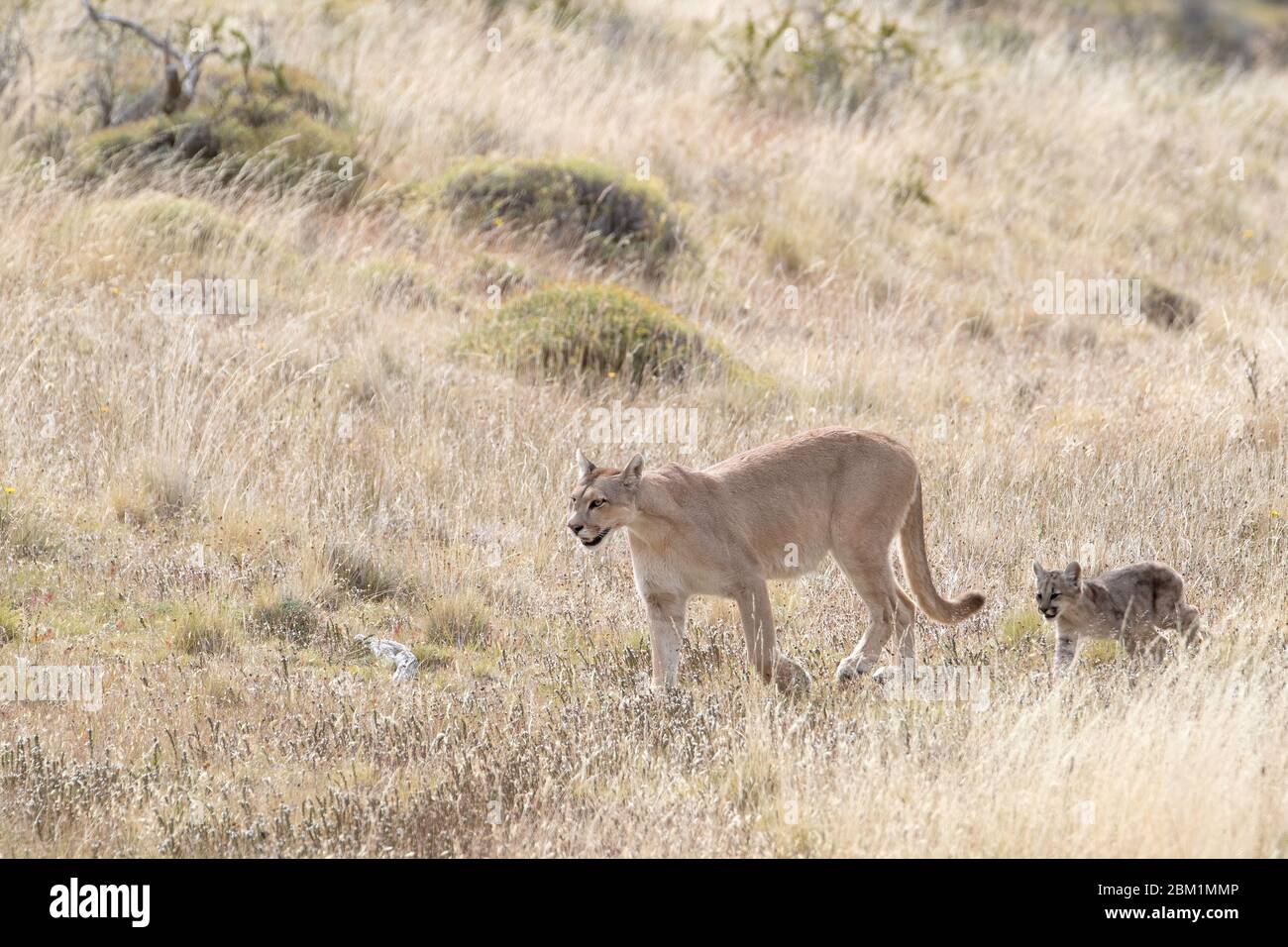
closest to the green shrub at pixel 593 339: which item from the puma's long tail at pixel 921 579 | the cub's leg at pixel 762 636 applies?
the puma's long tail at pixel 921 579

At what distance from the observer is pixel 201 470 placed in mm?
8875

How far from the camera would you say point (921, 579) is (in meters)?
7.37

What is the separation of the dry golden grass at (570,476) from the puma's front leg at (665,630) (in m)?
0.18

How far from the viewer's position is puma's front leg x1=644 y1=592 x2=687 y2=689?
699 cm

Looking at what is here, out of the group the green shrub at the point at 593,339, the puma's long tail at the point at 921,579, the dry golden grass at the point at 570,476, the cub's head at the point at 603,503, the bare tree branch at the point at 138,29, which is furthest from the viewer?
the bare tree branch at the point at 138,29

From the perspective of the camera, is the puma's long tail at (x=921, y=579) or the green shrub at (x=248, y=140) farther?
the green shrub at (x=248, y=140)

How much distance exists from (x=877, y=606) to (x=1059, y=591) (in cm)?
86

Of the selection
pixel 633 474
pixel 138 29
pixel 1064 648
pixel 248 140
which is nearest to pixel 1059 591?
pixel 1064 648

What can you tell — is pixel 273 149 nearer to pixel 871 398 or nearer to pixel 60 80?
pixel 60 80

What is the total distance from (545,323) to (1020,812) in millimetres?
6984

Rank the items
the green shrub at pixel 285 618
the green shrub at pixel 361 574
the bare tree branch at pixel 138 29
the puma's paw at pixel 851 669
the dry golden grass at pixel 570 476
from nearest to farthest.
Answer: the dry golden grass at pixel 570 476
the puma's paw at pixel 851 669
the green shrub at pixel 285 618
the green shrub at pixel 361 574
the bare tree branch at pixel 138 29

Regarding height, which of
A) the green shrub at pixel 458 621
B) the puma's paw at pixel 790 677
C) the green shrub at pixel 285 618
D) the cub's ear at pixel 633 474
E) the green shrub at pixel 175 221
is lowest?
the green shrub at pixel 285 618

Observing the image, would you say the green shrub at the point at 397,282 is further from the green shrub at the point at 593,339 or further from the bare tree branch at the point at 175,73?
the bare tree branch at the point at 175,73

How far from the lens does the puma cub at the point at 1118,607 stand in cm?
702
